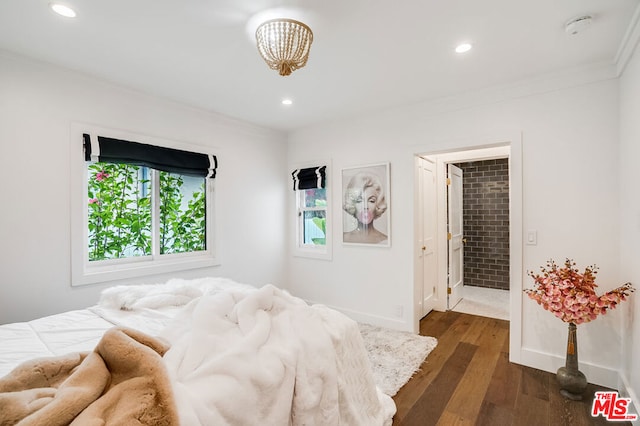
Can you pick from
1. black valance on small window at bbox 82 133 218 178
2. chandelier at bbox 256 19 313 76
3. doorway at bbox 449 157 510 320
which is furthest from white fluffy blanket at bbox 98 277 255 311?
doorway at bbox 449 157 510 320

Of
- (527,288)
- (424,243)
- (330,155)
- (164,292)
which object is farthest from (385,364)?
(330,155)

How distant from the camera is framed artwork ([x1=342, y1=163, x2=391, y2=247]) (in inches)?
138

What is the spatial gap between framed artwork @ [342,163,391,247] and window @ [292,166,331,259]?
32 cm

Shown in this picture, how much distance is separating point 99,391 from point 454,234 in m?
4.42

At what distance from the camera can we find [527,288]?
2648mm

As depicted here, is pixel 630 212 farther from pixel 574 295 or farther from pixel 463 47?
pixel 463 47

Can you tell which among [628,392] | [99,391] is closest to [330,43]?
[99,391]

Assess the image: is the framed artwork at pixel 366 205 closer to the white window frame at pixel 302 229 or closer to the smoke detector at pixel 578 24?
the white window frame at pixel 302 229

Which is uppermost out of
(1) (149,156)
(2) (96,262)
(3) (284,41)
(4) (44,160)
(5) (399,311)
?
(3) (284,41)

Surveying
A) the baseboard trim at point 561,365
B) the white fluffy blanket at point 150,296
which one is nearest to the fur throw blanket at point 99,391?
the white fluffy blanket at point 150,296

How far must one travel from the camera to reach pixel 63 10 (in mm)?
1757

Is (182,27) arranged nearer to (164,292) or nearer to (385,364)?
(164,292)

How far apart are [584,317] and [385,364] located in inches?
60.4

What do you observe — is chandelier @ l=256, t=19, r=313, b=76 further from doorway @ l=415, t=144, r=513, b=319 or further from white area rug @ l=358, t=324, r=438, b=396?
white area rug @ l=358, t=324, r=438, b=396
